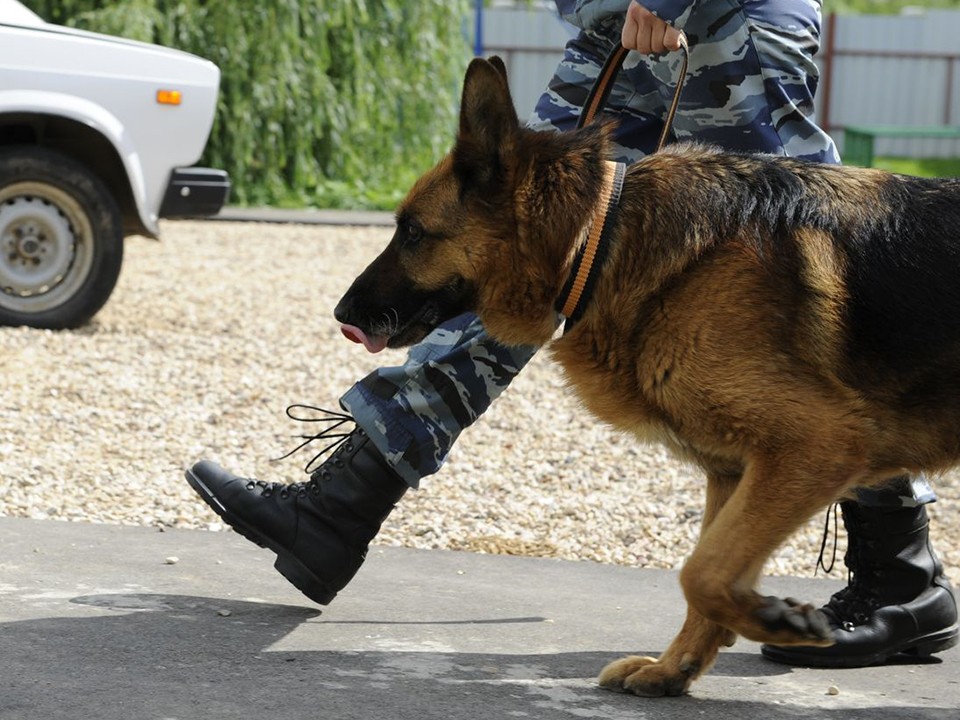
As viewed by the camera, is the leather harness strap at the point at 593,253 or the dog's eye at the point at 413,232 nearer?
the leather harness strap at the point at 593,253

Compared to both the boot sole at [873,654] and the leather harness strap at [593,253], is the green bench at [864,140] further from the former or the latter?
the leather harness strap at [593,253]

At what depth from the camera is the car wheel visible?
7.84 m

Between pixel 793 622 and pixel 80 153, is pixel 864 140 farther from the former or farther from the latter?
pixel 793 622

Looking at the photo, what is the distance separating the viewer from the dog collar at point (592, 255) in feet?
11.3

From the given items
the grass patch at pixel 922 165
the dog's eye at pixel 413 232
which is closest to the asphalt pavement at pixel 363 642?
the dog's eye at pixel 413 232

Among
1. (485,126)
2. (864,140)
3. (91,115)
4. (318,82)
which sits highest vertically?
(485,126)

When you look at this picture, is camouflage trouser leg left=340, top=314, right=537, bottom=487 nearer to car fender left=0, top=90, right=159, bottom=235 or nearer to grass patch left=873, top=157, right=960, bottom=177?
car fender left=0, top=90, right=159, bottom=235

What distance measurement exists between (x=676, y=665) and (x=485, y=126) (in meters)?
1.41

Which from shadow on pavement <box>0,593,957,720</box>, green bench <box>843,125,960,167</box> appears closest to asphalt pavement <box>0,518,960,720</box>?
shadow on pavement <box>0,593,957,720</box>

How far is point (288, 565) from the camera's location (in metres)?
3.94

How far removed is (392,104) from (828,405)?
14.0 metres

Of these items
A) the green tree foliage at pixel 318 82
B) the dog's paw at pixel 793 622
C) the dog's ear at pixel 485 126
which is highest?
the dog's ear at pixel 485 126

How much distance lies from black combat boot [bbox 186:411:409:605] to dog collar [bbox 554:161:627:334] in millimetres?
806

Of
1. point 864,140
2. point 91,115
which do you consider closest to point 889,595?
point 91,115
